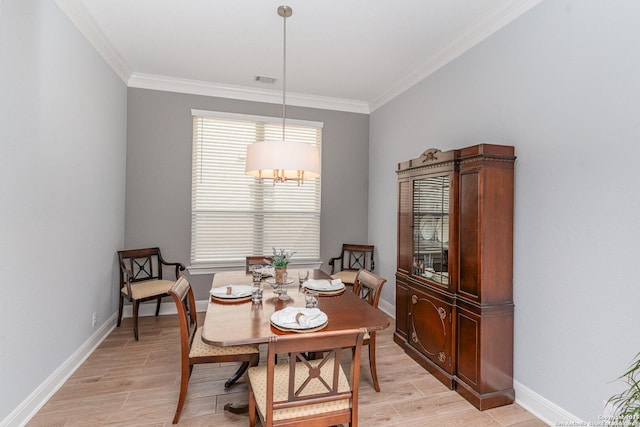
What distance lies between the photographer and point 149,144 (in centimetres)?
412

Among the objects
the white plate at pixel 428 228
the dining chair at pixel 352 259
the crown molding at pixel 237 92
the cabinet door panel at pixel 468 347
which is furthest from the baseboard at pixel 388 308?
the crown molding at pixel 237 92

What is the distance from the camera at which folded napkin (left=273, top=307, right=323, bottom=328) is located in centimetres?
182

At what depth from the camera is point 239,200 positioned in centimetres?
445

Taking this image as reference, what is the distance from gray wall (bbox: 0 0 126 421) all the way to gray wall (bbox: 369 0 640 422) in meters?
3.39

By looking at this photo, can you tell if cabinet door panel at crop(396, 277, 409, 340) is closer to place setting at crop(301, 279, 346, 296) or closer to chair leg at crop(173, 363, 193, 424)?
place setting at crop(301, 279, 346, 296)

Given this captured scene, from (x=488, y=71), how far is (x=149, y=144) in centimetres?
388

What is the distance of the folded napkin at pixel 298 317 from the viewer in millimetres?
1816

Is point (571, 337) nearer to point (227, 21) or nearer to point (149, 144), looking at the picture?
point (227, 21)

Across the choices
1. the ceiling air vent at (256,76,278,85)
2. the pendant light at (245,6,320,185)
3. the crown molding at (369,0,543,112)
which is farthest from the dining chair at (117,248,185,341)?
the crown molding at (369,0,543,112)

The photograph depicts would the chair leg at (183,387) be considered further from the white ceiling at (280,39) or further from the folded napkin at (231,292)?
the white ceiling at (280,39)

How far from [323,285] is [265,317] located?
29.4 inches

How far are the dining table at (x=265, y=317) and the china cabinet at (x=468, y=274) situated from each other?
2.58 ft

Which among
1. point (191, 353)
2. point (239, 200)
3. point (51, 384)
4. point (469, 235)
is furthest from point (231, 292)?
point (239, 200)

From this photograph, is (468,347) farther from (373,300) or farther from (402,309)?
(402,309)
